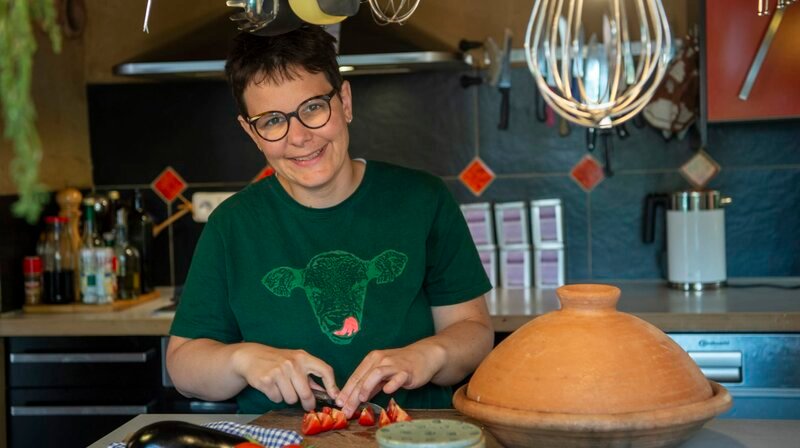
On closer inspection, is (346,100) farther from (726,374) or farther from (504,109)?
(504,109)

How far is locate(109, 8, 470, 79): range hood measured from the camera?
2.97 m

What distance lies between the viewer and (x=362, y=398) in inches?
59.9

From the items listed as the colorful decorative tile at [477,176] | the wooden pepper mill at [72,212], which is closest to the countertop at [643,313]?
the wooden pepper mill at [72,212]

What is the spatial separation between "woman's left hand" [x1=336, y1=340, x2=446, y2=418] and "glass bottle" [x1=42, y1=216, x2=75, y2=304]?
1921 mm

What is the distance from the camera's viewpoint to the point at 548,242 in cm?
332

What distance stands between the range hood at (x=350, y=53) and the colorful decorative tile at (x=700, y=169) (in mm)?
826

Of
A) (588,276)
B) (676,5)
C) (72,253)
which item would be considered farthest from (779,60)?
(72,253)

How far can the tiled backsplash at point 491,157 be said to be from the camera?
3.31 m

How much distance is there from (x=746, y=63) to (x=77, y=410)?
7.29 feet

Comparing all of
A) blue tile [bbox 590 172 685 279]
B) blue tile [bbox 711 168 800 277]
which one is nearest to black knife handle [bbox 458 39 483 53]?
blue tile [bbox 590 172 685 279]

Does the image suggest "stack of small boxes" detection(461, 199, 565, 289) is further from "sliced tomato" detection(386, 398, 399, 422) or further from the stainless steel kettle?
"sliced tomato" detection(386, 398, 399, 422)

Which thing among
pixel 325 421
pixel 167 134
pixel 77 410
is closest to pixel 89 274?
pixel 77 410

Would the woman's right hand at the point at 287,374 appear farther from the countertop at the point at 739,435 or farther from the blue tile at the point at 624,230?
the blue tile at the point at 624,230

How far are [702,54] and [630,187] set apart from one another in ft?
1.78
